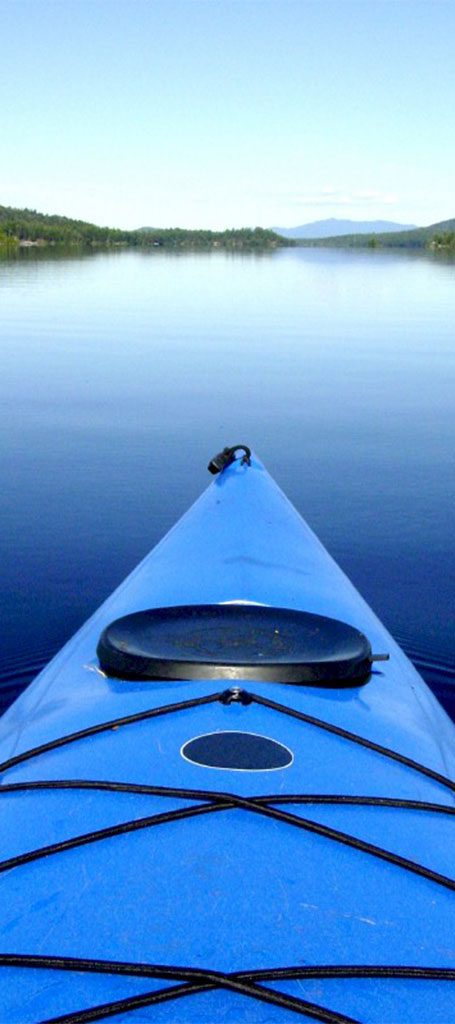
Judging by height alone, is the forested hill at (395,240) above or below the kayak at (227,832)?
above

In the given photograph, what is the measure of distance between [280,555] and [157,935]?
2549mm

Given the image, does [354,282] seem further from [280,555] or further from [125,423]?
[280,555]

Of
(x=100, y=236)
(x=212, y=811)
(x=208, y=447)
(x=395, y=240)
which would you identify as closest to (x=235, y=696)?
(x=212, y=811)

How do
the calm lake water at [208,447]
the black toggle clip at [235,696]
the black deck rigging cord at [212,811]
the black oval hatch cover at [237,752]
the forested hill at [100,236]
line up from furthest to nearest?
the forested hill at [100,236] → the calm lake water at [208,447] → the black toggle clip at [235,696] → the black oval hatch cover at [237,752] → the black deck rigging cord at [212,811]

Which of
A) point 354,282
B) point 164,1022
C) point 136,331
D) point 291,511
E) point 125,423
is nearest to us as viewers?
point 164,1022

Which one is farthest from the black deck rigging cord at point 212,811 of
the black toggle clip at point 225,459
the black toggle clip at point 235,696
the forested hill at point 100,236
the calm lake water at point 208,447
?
the forested hill at point 100,236

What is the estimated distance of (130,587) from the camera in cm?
416

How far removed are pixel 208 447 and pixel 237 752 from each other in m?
6.65

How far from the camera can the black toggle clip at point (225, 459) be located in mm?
5629

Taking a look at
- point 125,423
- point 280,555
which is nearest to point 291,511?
point 280,555

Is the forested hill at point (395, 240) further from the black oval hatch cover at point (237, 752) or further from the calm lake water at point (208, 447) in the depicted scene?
the black oval hatch cover at point (237, 752)

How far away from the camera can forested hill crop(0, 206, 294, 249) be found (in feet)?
301

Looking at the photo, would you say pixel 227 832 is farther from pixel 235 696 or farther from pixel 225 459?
pixel 225 459

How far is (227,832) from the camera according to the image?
2.01 m
